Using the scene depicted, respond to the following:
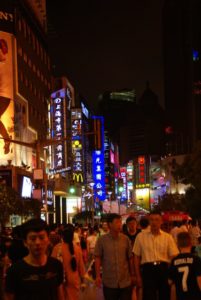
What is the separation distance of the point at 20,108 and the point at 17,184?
342 inches

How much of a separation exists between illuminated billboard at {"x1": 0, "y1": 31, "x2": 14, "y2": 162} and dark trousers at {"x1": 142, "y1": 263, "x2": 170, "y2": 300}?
1637 inches

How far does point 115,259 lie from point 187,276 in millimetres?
2106

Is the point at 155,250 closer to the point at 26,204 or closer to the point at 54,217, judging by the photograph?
the point at 26,204

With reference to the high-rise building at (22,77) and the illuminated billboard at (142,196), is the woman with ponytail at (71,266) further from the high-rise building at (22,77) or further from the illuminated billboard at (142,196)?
the illuminated billboard at (142,196)

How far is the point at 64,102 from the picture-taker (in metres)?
68.3

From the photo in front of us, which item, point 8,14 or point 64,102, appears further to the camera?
point 64,102

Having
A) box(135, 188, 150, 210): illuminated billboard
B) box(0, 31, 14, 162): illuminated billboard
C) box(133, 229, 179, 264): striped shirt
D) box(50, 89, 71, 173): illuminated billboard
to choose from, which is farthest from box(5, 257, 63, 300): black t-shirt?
box(135, 188, 150, 210): illuminated billboard

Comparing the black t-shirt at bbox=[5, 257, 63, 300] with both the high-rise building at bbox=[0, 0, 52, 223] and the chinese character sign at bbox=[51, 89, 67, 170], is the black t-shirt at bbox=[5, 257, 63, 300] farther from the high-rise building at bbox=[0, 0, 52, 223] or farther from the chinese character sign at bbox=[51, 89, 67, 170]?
the chinese character sign at bbox=[51, 89, 67, 170]

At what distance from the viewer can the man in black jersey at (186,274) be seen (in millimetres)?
7012

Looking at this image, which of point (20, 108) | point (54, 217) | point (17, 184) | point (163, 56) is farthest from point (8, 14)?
point (163, 56)

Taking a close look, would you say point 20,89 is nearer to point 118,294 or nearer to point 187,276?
point 118,294

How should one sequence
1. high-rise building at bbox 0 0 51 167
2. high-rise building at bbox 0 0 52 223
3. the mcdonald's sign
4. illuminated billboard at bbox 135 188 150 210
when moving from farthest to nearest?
illuminated billboard at bbox 135 188 150 210 < the mcdonald's sign < high-rise building at bbox 0 0 51 167 < high-rise building at bbox 0 0 52 223

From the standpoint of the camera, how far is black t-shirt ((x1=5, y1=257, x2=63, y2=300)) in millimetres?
5035

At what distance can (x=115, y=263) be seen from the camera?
8.95 meters
